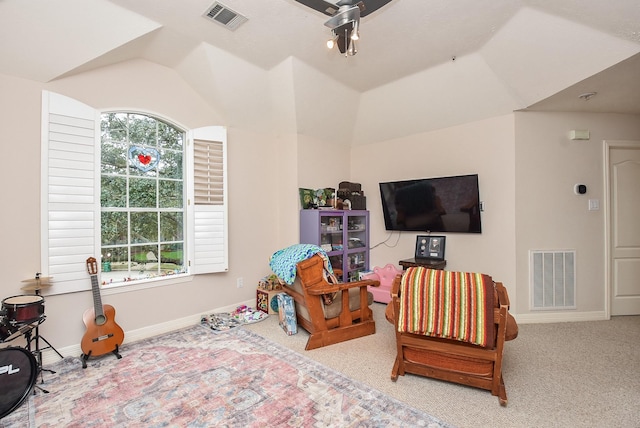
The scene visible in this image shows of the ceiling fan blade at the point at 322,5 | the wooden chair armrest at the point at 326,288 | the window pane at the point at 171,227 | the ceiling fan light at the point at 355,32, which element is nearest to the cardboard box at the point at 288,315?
the wooden chair armrest at the point at 326,288

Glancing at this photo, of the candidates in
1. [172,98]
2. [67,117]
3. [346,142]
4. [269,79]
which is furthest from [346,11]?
[346,142]

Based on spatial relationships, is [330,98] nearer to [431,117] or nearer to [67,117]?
[431,117]


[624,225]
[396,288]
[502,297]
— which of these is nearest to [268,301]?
[396,288]

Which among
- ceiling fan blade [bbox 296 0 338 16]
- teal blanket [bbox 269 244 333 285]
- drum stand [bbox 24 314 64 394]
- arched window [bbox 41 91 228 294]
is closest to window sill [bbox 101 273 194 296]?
arched window [bbox 41 91 228 294]

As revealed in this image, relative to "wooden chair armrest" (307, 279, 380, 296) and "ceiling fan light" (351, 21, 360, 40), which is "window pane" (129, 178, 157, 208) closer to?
"wooden chair armrest" (307, 279, 380, 296)

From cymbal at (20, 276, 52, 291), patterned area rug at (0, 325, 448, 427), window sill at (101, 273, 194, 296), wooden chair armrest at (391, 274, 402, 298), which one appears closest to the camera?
patterned area rug at (0, 325, 448, 427)

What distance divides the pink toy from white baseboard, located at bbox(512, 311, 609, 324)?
1.53 m

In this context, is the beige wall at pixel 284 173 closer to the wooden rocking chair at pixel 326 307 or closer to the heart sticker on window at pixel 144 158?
the heart sticker on window at pixel 144 158

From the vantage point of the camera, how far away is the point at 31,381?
2137 millimetres

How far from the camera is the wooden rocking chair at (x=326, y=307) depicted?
2.94 m

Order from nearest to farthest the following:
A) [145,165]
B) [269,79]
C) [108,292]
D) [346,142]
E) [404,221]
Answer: [108,292] → [145,165] → [269,79] → [404,221] → [346,142]

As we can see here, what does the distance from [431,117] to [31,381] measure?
15.4 feet

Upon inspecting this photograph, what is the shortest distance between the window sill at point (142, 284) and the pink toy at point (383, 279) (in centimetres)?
246

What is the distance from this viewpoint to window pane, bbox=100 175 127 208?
3.09m
